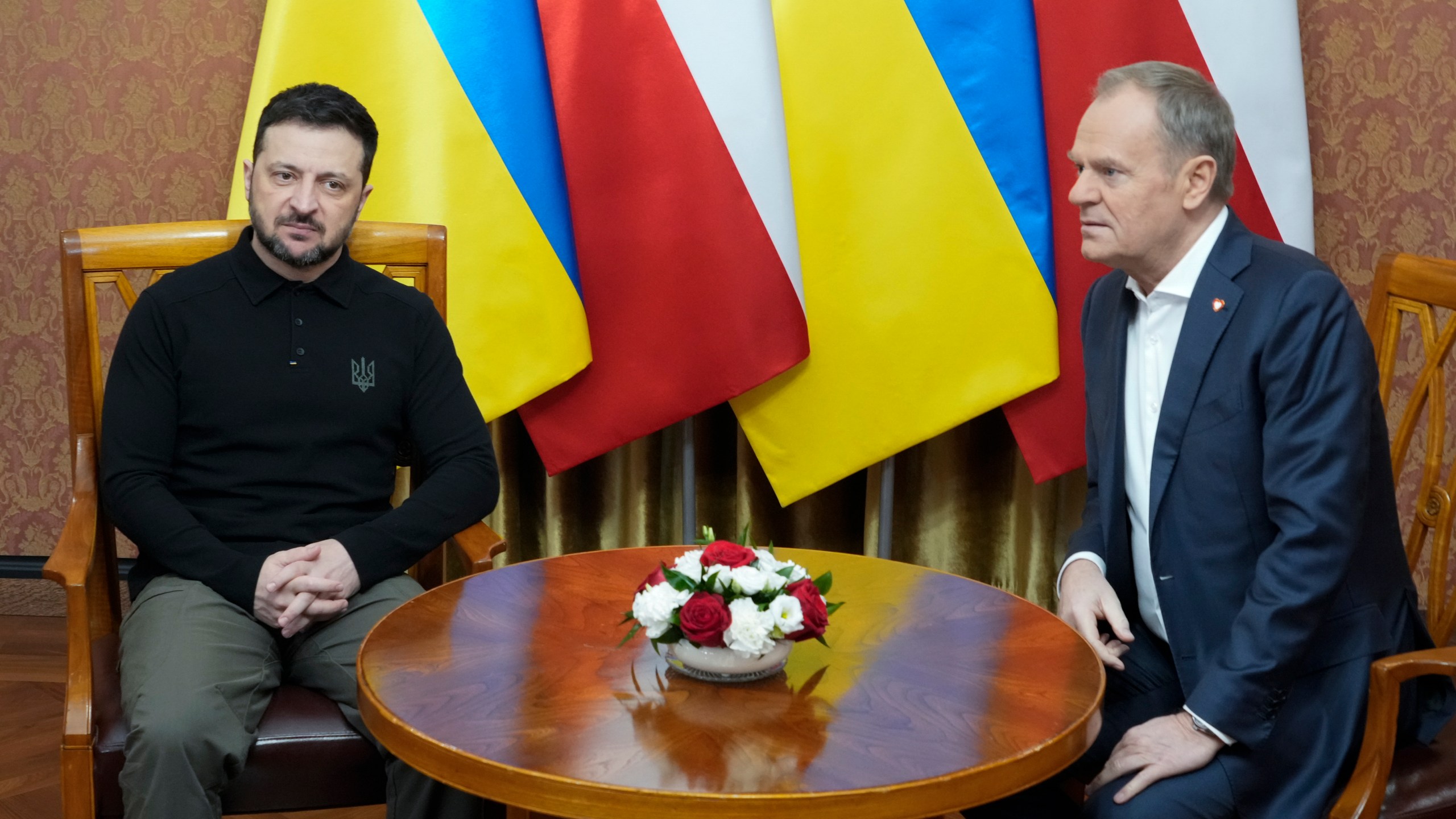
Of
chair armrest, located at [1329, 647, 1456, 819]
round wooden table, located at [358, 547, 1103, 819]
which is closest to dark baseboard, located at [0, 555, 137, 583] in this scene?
round wooden table, located at [358, 547, 1103, 819]

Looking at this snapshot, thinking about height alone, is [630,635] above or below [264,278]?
below

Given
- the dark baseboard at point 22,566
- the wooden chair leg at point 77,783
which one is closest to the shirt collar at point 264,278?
the wooden chair leg at point 77,783

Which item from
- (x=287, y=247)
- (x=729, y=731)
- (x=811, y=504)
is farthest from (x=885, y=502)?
(x=729, y=731)

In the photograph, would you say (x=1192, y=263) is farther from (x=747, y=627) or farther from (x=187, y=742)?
(x=187, y=742)

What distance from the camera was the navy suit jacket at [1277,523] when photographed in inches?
58.5

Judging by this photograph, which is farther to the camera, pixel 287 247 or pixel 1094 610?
pixel 287 247

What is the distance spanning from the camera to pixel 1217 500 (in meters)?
1.61

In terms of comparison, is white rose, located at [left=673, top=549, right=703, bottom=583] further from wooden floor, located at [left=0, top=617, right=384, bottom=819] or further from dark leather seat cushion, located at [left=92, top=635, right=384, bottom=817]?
wooden floor, located at [left=0, top=617, right=384, bottom=819]

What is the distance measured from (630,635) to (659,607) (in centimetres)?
13

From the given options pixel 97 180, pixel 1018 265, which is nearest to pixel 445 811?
pixel 1018 265

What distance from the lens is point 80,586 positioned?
1600 millimetres

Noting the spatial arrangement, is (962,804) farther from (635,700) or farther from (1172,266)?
(1172,266)

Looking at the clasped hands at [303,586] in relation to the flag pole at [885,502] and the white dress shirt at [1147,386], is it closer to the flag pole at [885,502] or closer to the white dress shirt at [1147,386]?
the white dress shirt at [1147,386]

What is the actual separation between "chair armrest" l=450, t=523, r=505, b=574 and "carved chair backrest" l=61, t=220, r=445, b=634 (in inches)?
21.1
